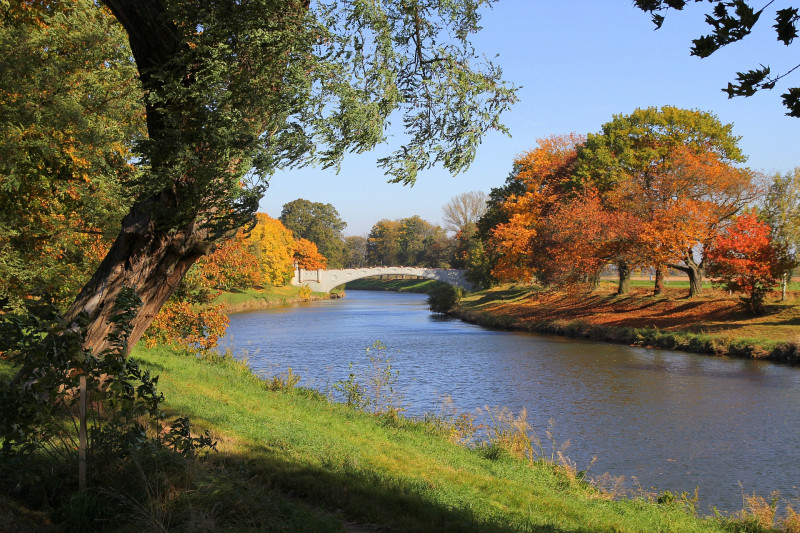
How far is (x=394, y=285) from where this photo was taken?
90.2m

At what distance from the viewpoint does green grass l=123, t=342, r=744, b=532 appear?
6.19m

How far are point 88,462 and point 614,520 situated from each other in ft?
17.4

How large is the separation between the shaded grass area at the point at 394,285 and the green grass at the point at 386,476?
71508mm

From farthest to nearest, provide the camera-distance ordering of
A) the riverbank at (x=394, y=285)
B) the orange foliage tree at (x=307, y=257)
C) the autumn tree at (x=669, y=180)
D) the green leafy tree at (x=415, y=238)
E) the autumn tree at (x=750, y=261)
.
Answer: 1. the green leafy tree at (x=415, y=238)
2. the riverbank at (x=394, y=285)
3. the orange foliage tree at (x=307, y=257)
4. the autumn tree at (x=669, y=180)
5. the autumn tree at (x=750, y=261)

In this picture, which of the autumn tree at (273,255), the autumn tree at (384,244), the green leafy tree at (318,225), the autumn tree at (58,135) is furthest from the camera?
the autumn tree at (384,244)

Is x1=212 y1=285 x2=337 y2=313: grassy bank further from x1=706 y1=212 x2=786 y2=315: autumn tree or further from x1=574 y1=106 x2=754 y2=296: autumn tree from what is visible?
x1=706 y1=212 x2=786 y2=315: autumn tree

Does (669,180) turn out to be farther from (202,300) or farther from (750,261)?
(202,300)

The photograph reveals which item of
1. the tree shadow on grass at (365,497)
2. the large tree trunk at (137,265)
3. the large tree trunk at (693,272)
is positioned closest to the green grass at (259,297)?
the large tree trunk at (693,272)

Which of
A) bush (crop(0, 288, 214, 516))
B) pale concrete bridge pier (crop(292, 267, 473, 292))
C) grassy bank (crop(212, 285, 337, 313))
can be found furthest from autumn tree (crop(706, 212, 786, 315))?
pale concrete bridge pier (crop(292, 267, 473, 292))

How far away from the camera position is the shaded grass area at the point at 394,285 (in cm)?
8450

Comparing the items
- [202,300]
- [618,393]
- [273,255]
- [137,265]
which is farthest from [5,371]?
[273,255]

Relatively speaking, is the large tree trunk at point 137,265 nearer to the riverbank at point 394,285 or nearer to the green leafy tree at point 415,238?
the riverbank at point 394,285

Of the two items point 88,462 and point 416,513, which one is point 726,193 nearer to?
point 416,513

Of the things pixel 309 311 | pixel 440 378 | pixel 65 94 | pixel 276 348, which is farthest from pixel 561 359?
pixel 309 311
